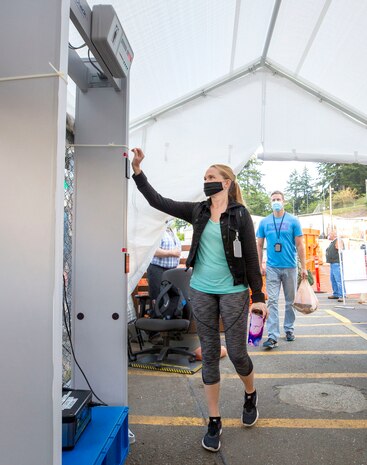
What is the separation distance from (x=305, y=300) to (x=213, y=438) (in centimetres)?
230

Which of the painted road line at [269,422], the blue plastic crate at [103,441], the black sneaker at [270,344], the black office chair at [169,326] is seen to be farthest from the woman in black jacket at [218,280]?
the black sneaker at [270,344]

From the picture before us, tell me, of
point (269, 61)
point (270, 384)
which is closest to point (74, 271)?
point (270, 384)

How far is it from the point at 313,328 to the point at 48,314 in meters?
5.51

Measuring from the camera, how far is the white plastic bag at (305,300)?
13.9 ft

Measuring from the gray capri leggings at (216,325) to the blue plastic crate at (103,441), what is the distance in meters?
0.63

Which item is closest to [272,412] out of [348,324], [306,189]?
[348,324]

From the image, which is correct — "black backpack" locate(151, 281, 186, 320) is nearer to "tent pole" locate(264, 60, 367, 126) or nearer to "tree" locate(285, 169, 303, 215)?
"tent pole" locate(264, 60, 367, 126)

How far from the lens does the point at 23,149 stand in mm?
1311

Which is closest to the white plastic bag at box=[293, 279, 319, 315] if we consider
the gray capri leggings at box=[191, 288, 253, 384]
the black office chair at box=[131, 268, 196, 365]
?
the black office chair at box=[131, 268, 196, 365]

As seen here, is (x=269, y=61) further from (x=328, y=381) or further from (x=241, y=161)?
(x=328, y=381)

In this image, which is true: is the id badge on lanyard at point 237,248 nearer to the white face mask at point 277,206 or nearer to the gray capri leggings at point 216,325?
→ the gray capri leggings at point 216,325

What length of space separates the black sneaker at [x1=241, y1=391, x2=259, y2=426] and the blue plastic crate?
938 millimetres

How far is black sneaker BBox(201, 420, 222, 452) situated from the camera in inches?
94.0

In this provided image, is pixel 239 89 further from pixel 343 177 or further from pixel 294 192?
pixel 294 192
